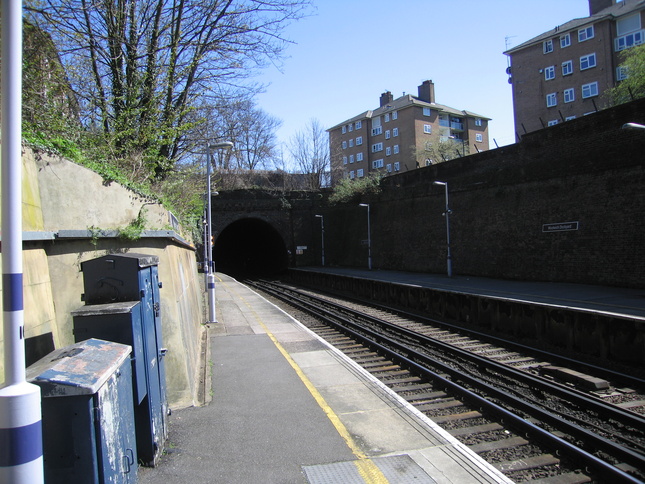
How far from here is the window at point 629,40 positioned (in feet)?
131

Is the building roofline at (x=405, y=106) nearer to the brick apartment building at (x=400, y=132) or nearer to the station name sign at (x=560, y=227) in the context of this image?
the brick apartment building at (x=400, y=132)

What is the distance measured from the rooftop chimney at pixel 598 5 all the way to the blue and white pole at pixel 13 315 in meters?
55.7

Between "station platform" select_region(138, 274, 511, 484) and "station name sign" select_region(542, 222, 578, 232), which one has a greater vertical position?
"station name sign" select_region(542, 222, 578, 232)

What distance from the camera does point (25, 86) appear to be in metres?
7.89

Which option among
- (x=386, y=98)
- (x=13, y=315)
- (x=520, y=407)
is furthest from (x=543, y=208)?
(x=386, y=98)

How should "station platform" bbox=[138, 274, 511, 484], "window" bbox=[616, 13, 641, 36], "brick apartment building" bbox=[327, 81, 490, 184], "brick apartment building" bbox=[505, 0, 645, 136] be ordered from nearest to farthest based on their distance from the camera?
"station platform" bbox=[138, 274, 511, 484] < "window" bbox=[616, 13, 641, 36] < "brick apartment building" bbox=[505, 0, 645, 136] < "brick apartment building" bbox=[327, 81, 490, 184]

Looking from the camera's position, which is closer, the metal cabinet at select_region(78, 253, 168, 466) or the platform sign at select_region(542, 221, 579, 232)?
the metal cabinet at select_region(78, 253, 168, 466)

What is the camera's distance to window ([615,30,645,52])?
1572 inches

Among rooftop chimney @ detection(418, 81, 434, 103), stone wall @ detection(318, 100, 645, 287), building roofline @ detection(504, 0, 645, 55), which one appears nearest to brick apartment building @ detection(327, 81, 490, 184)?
rooftop chimney @ detection(418, 81, 434, 103)

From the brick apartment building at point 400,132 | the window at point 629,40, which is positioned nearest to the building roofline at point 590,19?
the window at point 629,40

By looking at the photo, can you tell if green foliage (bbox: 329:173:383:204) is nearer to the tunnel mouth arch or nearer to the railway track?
the tunnel mouth arch

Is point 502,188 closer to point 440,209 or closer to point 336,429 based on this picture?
point 440,209

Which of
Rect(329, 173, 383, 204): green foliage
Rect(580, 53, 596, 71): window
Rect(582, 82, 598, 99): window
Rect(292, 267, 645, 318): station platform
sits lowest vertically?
Rect(292, 267, 645, 318): station platform

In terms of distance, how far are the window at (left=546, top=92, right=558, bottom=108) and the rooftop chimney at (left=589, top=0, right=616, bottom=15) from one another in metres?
8.78
